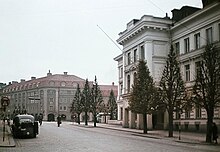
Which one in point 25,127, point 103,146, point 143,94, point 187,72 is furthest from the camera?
point 187,72

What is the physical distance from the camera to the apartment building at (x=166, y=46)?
134ft

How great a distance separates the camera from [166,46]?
5038 centimetres

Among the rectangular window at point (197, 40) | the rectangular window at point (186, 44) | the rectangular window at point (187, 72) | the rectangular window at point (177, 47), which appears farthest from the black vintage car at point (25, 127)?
the rectangular window at point (177, 47)

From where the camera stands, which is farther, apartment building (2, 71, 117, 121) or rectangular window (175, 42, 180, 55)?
apartment building (2, 71, 117, 121)

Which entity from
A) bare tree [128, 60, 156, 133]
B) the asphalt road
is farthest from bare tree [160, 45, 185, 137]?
the asphalt road

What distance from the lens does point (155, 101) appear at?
36.2m

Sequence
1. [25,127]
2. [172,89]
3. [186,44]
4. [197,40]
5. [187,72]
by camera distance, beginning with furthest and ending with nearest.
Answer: [186,44] < [187,72] < [197,40] < [172,89] < [25,127]

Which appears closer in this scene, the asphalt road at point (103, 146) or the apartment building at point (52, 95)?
the asphalt road at point (103, 146)

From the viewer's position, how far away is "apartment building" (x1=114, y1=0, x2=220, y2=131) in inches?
1603

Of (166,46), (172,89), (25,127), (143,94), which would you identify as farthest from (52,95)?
(25,127)

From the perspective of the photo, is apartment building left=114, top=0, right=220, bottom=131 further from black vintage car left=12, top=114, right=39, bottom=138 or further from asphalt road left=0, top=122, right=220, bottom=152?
black vintage car left=12, top=114, right=39, bottom=138

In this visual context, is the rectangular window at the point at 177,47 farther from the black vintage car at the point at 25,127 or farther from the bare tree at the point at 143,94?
the black vintage car at the point at 25,127

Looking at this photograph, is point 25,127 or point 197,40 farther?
point 197,40

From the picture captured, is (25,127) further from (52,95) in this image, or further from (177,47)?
(52,95)
